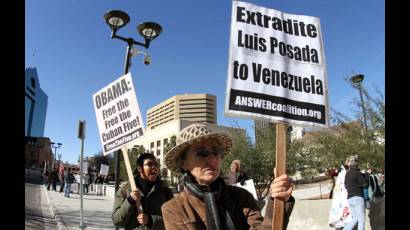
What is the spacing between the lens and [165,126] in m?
121

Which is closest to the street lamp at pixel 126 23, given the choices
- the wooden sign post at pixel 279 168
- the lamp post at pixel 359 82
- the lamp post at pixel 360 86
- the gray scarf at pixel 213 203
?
the lamp post at pixel 360 86

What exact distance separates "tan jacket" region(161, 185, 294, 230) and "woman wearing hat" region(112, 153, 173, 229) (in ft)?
5.72

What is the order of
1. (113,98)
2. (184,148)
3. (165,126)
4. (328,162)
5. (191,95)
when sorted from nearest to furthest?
(184,148)
(113,98)
(328,162)
(191,95)
(165,126)

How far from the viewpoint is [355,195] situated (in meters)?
9.00

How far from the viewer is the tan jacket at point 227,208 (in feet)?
8.79

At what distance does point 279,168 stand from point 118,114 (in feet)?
11.5

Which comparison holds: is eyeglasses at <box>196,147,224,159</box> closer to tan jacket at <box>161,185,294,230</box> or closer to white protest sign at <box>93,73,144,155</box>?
tan jacket at <box>161,185,294,230</box>

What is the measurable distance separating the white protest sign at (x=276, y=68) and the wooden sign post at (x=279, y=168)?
0.80 feet

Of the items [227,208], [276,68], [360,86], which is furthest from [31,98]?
[360,86]

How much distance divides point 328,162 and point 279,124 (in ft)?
55.9

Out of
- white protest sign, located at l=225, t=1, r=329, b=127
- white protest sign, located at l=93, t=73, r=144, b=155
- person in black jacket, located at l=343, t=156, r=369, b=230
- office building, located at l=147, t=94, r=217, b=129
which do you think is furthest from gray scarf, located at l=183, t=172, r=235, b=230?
office building, located at l=147, t=94, r=217, b=129

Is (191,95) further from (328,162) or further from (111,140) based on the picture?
(111,140)
